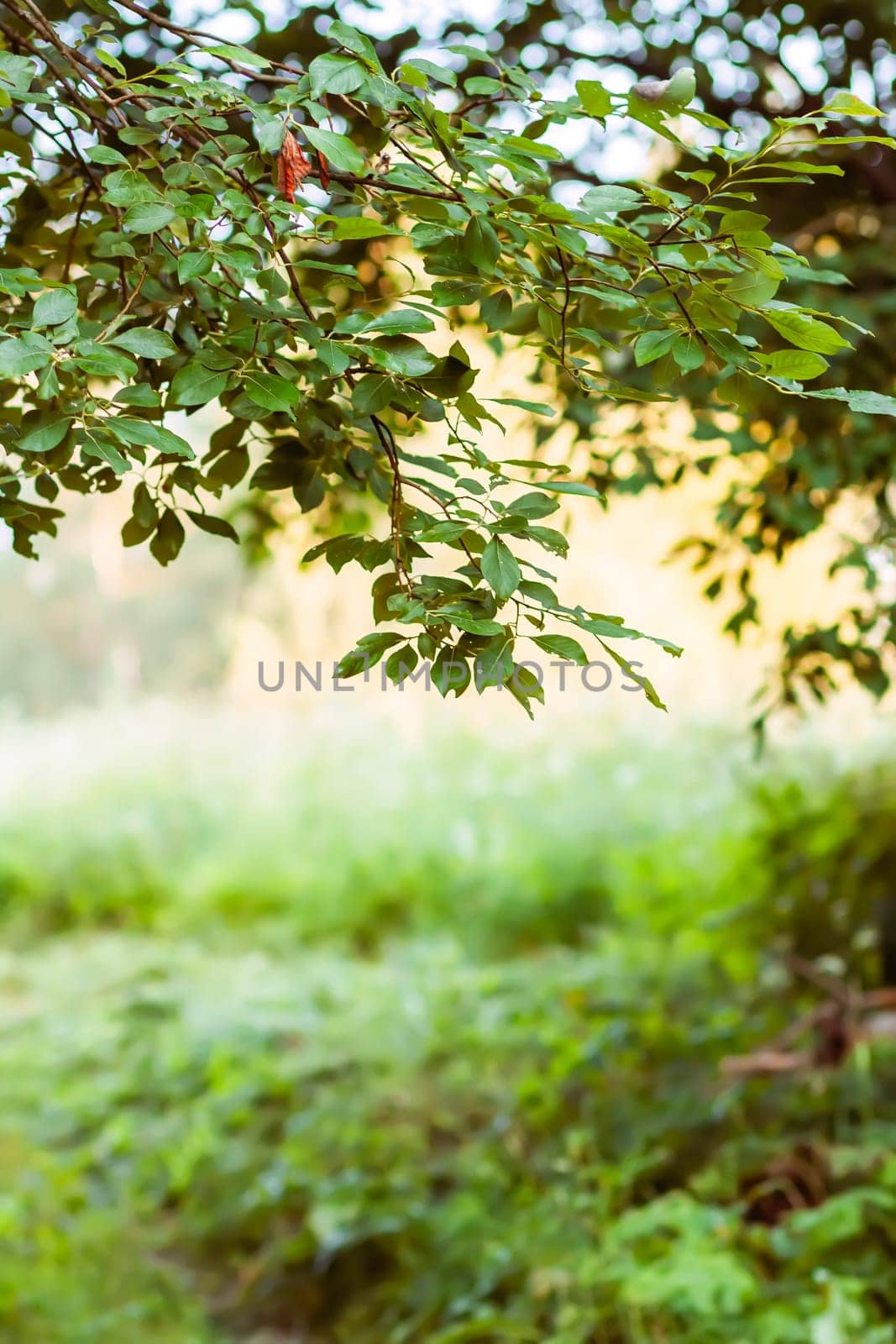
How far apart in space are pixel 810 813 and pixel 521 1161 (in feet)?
4.24

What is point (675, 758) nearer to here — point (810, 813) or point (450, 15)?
point (810, 813)

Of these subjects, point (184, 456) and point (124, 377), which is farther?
point (184, 456)

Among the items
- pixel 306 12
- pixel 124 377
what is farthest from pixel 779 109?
pixel 124 377

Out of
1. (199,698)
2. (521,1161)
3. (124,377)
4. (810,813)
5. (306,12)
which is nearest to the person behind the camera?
(124,377)

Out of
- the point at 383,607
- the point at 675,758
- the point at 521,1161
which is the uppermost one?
the point at 383,607

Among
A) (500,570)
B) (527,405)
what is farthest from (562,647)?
(527,405)

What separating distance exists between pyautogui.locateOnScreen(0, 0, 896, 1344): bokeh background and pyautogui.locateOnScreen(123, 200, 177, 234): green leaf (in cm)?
97

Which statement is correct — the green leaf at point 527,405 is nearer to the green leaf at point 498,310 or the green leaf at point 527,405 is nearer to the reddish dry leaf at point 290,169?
the green leaf at point 498,310

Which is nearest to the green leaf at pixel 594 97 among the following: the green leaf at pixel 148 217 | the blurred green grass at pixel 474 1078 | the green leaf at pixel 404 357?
the green leaf at pixel 404 357

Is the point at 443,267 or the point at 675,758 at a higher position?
the point at 443,267

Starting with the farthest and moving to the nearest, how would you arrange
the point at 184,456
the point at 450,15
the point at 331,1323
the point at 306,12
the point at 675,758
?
the point at 675,758 < the point at 331,1323 < the point at 450,15 < the point at 306,12 < the point at 184,456

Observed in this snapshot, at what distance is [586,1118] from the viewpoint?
314 centimetres

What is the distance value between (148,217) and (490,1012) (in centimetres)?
325

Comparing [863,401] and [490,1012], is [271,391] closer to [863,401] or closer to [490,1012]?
[863,401]
